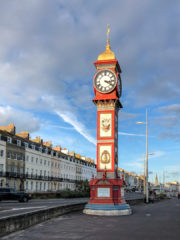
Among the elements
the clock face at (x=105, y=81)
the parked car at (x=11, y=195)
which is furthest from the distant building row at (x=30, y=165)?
the clock face at (x=105, y=81)

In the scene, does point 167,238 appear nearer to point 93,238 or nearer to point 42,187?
point 93,238

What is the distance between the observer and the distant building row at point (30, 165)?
206ft

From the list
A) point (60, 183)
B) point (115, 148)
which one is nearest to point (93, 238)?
point (115, 148)

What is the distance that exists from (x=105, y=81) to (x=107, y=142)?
503 cm

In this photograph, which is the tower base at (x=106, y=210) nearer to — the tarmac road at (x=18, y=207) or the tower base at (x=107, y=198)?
the tower base at (x=107, y=198)

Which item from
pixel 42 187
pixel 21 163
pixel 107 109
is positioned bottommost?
pixel 42 187

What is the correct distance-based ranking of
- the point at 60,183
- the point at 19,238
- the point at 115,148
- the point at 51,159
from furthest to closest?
the point at 60,183, the point at 51,159, the point at 115,148, the point at 19,238

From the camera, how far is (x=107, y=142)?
2361 centimetres

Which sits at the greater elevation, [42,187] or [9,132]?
[9,132]

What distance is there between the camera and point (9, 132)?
233ft

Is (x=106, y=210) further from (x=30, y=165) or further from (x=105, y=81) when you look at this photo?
(x=30, y=165)

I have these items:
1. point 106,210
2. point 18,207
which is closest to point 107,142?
point 106,210

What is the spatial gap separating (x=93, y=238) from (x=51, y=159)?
72.9 m

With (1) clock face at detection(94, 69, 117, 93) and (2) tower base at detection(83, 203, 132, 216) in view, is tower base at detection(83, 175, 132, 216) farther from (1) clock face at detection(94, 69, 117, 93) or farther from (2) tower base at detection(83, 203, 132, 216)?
(1) clock face at detection(94, 69, 117, 93)
